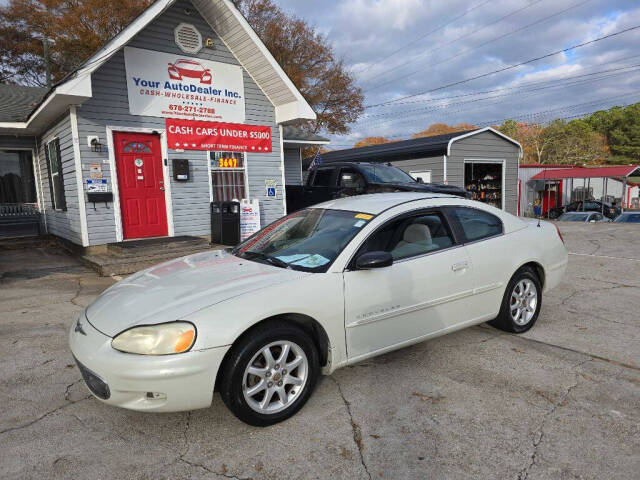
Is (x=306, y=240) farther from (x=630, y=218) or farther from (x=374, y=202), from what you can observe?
(x=630, y=218)

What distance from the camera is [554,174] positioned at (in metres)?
26.8

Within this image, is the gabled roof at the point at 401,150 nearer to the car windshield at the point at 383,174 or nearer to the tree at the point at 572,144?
the car windshield at the point at 383,174

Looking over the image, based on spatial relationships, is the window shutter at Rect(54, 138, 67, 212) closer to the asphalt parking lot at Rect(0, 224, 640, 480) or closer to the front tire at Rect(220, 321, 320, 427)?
the asphalt parking lot at Rect(0, 224, 640, 480)

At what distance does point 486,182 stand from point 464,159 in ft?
14.1

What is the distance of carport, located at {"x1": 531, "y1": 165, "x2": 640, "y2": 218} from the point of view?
2458cm

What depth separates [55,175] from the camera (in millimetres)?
10023

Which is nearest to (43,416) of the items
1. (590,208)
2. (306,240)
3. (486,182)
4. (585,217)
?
(306,240)

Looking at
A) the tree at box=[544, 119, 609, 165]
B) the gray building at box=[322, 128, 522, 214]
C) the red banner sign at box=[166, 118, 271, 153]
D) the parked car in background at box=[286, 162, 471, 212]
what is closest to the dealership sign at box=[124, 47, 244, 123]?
the red banner sign at box=[166, 118, 271, 153]

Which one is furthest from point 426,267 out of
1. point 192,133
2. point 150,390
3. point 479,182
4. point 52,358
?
point 479,182

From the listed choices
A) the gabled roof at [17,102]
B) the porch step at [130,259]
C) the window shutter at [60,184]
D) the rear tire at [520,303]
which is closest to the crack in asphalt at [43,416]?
the rear tire at [520,303]

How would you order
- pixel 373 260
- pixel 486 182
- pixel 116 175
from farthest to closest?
pixel 486 182 < pixel 116 175 < pixel 373 260

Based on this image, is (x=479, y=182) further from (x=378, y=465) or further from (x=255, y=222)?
(x=378, y=465)

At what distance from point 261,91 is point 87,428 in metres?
9.11

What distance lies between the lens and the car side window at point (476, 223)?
12.8 ft
